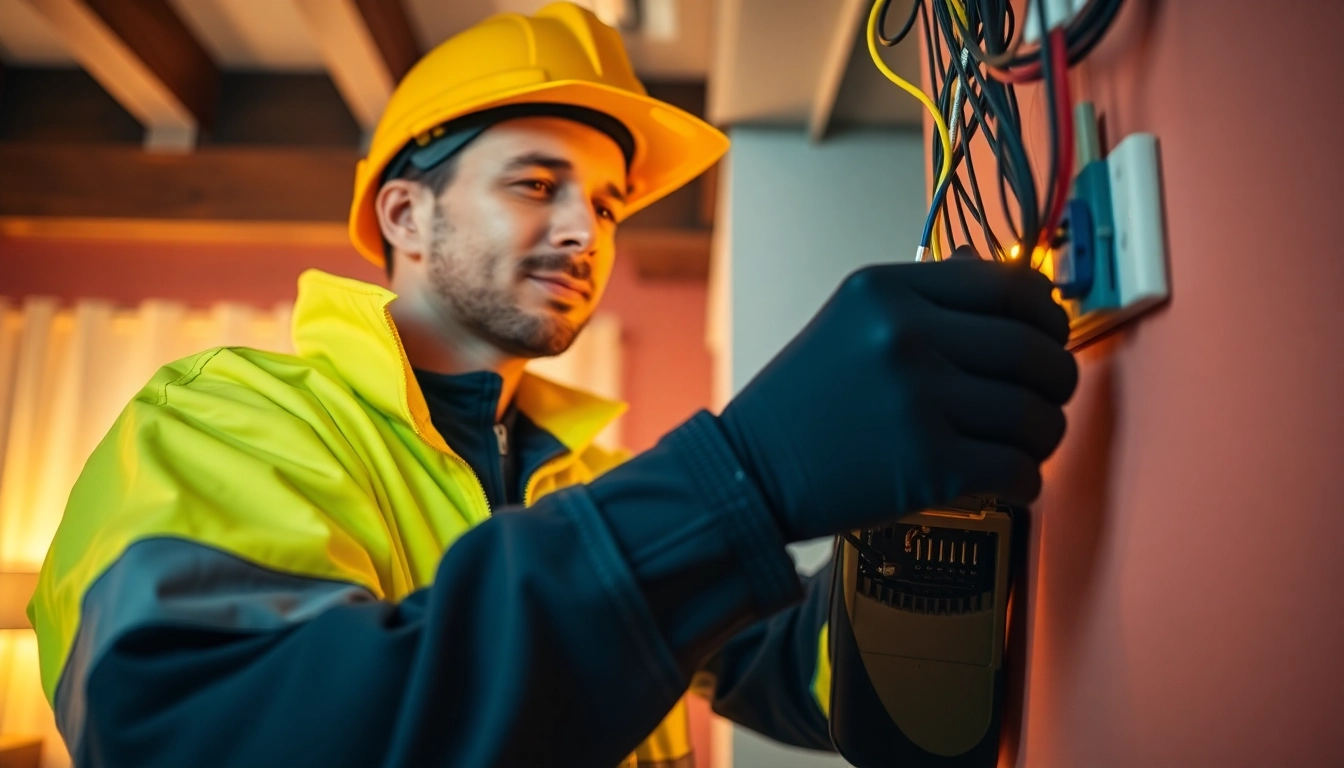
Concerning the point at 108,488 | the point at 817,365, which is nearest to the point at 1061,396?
the point at 817,365

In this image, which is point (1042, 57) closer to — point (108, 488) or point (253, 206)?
point (108, 488)

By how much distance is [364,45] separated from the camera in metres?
1.78

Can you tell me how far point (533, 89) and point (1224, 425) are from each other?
835mm

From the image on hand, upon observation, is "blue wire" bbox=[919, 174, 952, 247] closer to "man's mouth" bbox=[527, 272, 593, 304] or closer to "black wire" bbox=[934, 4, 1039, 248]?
"black wire" bbox=[934, 4, 1039, 248]

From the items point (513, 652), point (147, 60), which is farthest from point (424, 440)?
point (147, 60)

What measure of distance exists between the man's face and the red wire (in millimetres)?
670

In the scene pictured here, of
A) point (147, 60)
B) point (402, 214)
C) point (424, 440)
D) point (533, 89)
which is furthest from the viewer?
point (147, 60)

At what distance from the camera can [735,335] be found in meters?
1.66

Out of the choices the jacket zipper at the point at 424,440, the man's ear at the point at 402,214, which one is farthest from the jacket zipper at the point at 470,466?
the man's ear at the point at 402,214

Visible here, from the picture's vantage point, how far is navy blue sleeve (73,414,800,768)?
41 cm

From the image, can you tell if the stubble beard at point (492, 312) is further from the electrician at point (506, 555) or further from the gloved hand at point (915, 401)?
the gloved hand at point (915, 401)

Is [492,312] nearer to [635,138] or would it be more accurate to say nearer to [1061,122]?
[635,138]

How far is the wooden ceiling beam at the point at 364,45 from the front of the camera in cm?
168

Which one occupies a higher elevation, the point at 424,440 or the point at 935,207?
the point at 935,207
